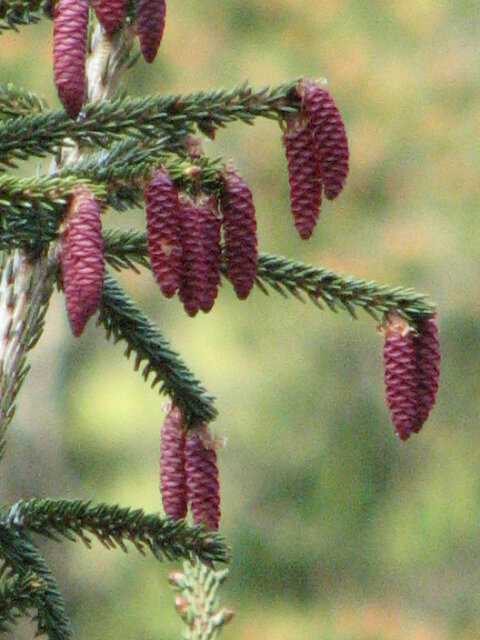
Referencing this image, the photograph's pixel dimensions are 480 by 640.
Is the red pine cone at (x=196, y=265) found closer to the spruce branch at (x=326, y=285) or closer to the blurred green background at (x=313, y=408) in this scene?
the spruce branch at (x=326, y=285)

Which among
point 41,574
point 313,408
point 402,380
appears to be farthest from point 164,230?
point 313,408

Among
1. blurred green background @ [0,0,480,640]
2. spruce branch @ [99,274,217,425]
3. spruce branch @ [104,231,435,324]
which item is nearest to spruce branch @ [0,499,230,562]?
spruce branch @ [99,274,217,425]

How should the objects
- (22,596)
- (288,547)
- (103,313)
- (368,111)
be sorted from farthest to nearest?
(368,111)
(288,547)
(103,313)
(22,596)

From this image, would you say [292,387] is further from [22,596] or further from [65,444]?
[22,596]

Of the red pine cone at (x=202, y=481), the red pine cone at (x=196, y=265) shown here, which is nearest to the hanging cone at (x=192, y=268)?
the red pine cone at (x=196, y=265)

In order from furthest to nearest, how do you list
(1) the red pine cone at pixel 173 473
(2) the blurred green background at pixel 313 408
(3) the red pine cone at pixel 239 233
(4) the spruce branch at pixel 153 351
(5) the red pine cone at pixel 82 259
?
(2) the blurred green background at pixel 313 408 < (4) the spruce branch at pixel 153 351 < (1) the red pine cone at pixel 173 473 < (3) the red pine cone at pixel 239 233 < (5) the red pine cone at pixel 82 259

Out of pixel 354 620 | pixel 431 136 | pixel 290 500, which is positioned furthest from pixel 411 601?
pixel 431 136
